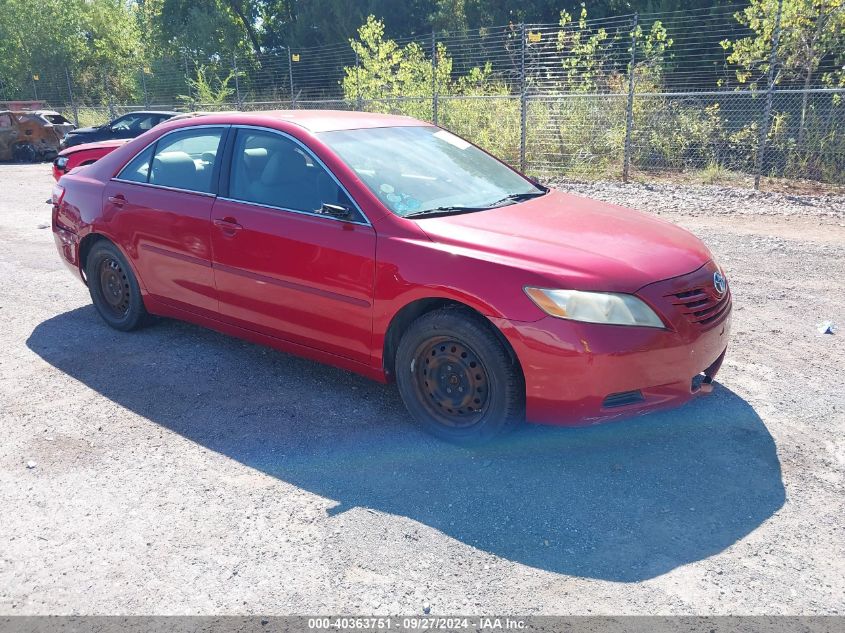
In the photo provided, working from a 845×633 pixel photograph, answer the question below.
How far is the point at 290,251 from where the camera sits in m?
A: 4.23

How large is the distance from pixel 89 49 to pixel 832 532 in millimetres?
43773

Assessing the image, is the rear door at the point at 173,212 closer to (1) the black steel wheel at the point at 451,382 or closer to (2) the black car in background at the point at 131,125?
(1) the black steel wheel at the point at 451,382

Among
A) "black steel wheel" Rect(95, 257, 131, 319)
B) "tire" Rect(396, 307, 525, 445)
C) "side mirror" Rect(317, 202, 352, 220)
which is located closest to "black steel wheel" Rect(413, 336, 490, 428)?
"tire" Rect(396, 307, 525, 445)

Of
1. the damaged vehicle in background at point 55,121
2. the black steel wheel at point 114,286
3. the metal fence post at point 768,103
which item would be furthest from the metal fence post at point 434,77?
the damaged vehicle in background at point 55,121

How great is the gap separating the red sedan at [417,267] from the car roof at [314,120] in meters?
0.02

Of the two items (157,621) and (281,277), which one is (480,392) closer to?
(281,277)

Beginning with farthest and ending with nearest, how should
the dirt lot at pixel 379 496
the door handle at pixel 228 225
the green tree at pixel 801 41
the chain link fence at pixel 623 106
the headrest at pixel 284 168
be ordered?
the green tree at pixel 801 41
the chain link fence at pixel 623 106
the door handle at pixel 228 225
the headrest at pixel 284 168
the dirt lot at pixel 379 496

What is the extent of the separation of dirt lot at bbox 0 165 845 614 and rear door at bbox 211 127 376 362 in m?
0.49

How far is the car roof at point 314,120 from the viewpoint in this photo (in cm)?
454

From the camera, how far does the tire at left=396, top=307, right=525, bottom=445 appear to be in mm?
3576

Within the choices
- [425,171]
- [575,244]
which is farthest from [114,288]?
[575,244]

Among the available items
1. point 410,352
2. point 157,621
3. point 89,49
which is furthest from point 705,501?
point 89,49

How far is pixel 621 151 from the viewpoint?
13648mm

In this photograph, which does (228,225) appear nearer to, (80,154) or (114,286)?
(114,286)
